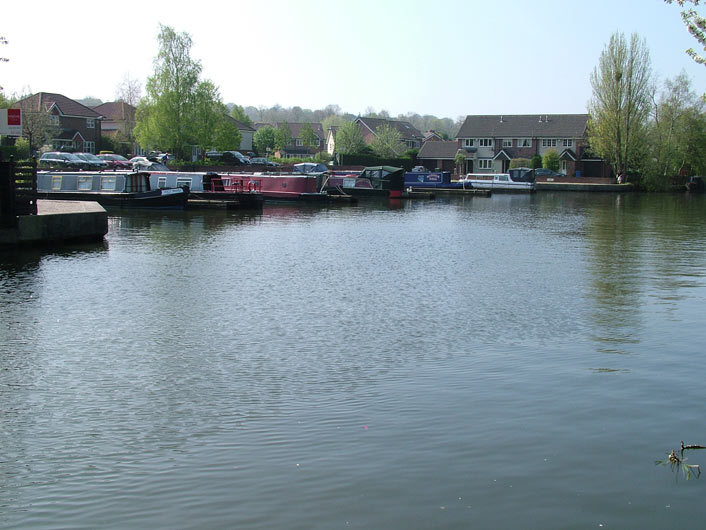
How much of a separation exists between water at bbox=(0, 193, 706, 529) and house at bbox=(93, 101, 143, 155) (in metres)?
72.7

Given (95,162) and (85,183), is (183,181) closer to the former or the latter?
(85,183)

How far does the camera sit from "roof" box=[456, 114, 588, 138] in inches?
3578

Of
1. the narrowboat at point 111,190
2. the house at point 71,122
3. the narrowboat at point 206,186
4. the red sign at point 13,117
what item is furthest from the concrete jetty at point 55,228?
the house at point 71,122

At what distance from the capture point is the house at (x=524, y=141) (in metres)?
86.8

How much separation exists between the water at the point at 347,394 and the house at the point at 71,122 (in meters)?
64.1

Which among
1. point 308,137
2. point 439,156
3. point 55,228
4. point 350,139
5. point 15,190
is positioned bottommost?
point 55,228

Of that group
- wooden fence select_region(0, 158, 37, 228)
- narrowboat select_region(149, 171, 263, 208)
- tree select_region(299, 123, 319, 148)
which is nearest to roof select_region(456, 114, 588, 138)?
tree select_region(299, 123, 319, 148)

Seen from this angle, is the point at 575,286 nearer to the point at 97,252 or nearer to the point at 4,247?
the point at 97,252

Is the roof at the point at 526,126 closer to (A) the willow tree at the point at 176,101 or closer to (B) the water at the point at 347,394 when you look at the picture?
(A) the willow tree at the point at 176,101

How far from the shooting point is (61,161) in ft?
204

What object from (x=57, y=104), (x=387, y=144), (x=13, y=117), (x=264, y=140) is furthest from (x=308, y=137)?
(x=13, y=117)

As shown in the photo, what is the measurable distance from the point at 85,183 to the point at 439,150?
63747 mm

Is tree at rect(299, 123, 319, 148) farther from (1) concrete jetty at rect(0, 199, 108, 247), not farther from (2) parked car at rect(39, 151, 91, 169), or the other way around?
(1) concrete jetty at rect(0, 199, 108, 247)

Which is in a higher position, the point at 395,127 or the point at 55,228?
the point at 395,127
